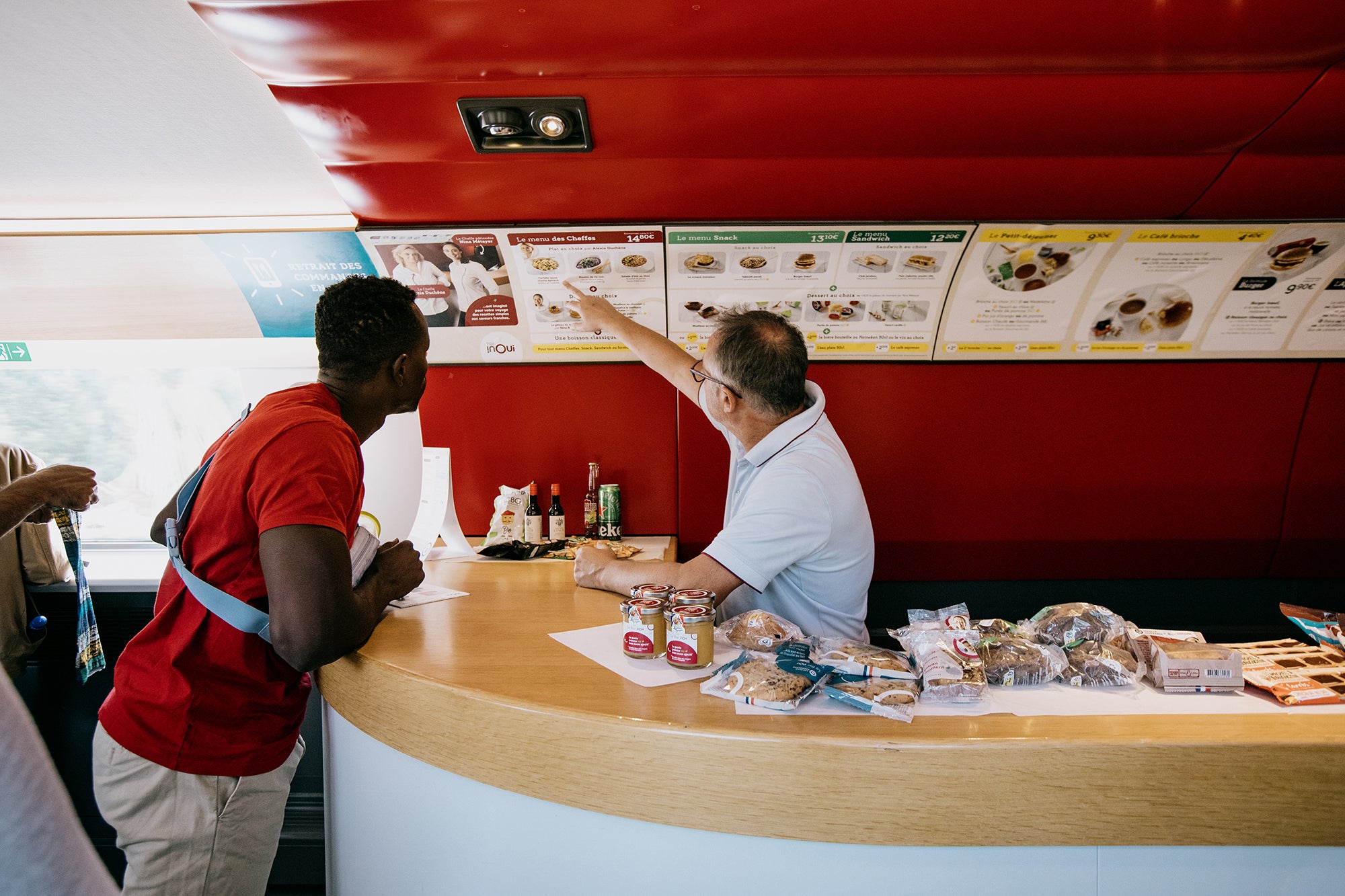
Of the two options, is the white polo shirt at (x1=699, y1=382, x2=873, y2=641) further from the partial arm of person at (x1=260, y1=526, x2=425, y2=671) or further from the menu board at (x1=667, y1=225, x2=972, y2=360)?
the menu board at (x1=667, y1=225, x2=972, y2=360)

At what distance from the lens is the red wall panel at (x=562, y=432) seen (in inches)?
124

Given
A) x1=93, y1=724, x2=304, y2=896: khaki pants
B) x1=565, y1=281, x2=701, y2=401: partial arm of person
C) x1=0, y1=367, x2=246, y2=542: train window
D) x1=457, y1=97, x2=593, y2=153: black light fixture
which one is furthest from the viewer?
x1=0, y1=367, x2=246, y2=542: train window

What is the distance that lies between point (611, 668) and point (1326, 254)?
3215 millimetres

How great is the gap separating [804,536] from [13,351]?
3.68 m

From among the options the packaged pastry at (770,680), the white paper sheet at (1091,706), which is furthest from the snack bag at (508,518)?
the white paper sheet at (1091,706)

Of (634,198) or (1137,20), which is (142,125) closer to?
(634,198)

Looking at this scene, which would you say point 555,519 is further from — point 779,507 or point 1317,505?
point 1317,505

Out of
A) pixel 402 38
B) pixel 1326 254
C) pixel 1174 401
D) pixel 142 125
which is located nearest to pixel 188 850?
pixel 402 38

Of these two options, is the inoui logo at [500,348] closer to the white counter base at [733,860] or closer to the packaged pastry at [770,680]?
the white counter base at [733,860]

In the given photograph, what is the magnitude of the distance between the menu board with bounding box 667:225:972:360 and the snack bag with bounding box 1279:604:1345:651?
1620 mm

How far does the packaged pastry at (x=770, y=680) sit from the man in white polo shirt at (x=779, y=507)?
34cm

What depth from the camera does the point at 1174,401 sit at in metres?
3.10

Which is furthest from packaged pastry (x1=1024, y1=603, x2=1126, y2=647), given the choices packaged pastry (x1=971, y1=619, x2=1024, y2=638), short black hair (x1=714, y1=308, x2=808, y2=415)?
short black hair (x1=714, y1=308, x2=808, y2=415)

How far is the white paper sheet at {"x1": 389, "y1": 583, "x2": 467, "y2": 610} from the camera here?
207cm
